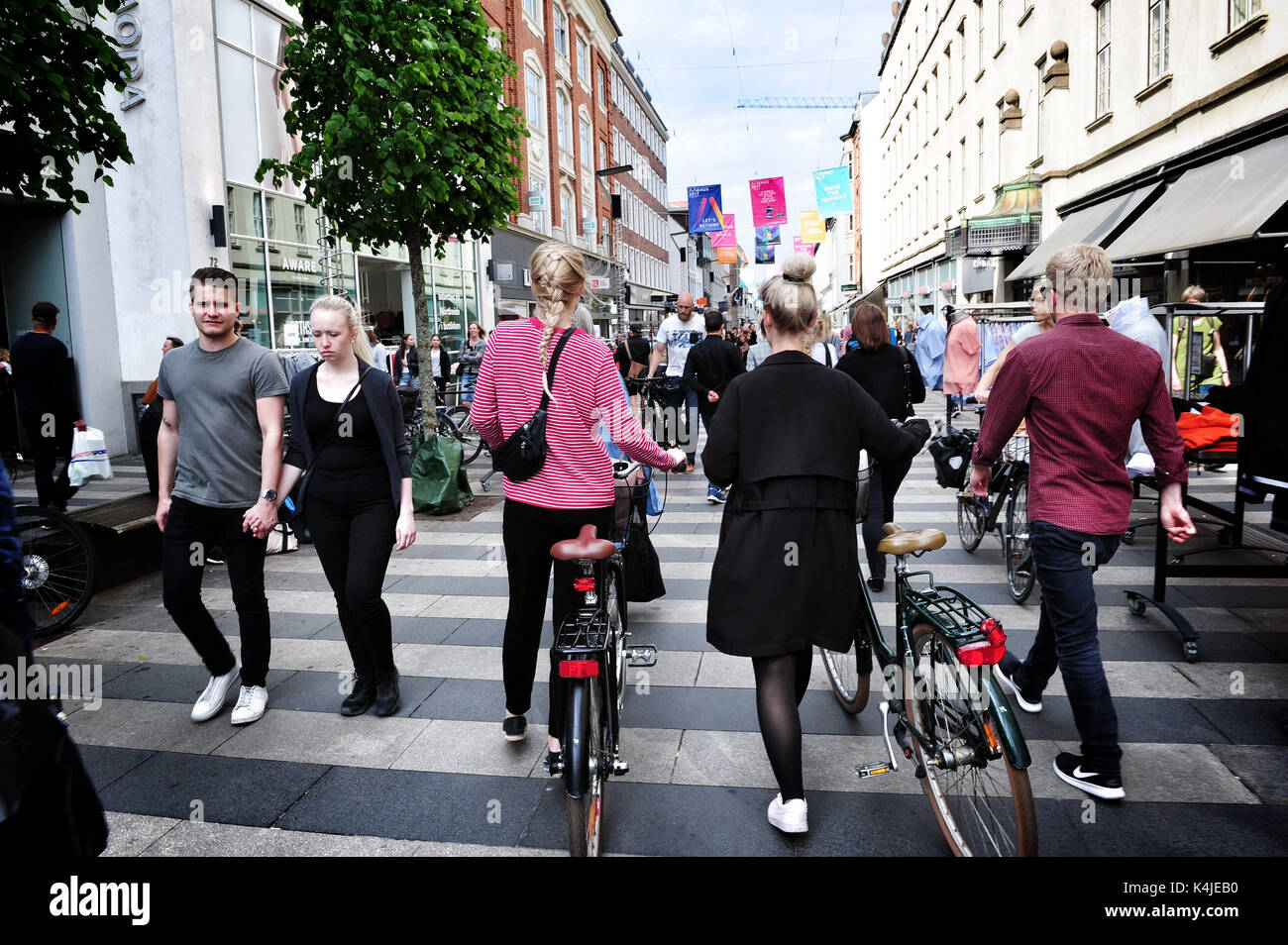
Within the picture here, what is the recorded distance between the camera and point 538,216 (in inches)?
1231

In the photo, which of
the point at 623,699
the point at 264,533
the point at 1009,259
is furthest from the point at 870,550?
the point at 1009,259

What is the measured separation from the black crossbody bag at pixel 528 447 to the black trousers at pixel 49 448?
711 cm

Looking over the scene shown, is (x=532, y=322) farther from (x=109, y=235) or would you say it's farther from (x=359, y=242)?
(x=109, y=235)

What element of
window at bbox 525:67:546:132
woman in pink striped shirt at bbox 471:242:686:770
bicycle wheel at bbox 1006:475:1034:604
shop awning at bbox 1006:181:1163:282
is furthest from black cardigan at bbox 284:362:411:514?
window at bbox 525:67:546:132

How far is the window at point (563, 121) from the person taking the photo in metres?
34.8

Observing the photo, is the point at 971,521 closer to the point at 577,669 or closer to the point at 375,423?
the point at 375,423

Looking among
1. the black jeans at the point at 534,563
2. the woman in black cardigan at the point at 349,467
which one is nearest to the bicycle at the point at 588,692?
the black jeans at the point at 534,563

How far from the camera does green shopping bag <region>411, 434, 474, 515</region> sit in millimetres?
9109

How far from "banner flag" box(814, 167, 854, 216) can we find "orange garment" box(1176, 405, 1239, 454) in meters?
23.7

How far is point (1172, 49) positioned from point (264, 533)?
583 inches

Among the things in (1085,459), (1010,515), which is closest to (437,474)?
(1010,515)

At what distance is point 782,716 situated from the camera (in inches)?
117

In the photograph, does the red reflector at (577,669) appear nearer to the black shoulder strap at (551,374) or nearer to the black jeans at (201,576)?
the black shoulder strap at (551,374)

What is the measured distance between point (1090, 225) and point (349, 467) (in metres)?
15.7
